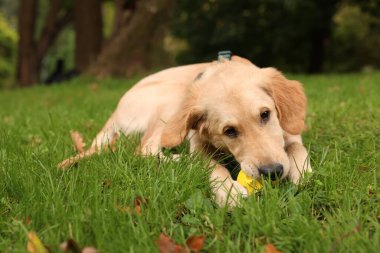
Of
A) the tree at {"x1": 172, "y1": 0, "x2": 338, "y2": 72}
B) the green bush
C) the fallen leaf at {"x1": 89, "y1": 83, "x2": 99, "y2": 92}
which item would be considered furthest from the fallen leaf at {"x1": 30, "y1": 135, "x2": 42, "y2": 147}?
the green bush

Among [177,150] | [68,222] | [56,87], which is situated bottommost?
[56,87]

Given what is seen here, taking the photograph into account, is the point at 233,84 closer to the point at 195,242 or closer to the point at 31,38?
the point at 195,242

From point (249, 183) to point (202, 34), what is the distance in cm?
1699

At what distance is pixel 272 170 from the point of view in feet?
9.85

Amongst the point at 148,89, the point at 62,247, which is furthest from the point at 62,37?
the point at 62,247

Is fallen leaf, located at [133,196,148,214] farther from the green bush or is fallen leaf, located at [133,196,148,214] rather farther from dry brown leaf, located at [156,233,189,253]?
the green bush

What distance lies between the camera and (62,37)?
45.7 metres

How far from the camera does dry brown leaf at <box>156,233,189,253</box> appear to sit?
2.27m

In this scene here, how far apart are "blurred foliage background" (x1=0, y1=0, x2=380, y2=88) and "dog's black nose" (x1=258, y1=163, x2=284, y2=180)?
946 centimetres

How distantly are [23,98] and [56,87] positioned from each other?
0.97m

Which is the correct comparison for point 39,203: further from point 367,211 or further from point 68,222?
point 367,211

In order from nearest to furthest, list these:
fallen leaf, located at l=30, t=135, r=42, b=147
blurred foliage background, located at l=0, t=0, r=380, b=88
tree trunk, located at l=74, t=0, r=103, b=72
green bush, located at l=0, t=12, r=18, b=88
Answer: fallen leaf, located at l=30, t=135, r=42, b=147 < blurred foliage background, located at l=0, t=0, r=380, b=88 < tree trunk, located at l=74, t=0, r=103, b=72 < green bush, located at l=0, t=12, r=18, b=88

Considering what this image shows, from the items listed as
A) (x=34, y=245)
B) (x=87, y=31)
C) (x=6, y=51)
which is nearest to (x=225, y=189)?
(x=34, y=245)

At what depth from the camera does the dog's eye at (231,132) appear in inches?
132
